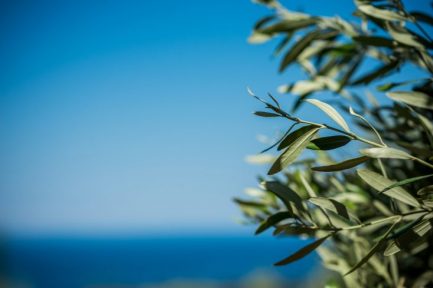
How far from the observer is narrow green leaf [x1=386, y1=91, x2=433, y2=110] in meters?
0.77

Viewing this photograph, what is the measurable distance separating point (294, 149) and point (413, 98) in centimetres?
29

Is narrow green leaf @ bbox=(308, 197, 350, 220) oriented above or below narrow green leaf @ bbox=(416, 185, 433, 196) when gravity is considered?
above

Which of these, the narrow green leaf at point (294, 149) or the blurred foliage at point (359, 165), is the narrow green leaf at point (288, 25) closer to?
the blurred foliage at point (359, 165)

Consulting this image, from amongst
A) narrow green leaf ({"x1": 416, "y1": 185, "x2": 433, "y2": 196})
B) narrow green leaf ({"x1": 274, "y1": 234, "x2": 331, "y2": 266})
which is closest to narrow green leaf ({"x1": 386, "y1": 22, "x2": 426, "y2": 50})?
narrow green leaf ({"x1": 416, "y1": 185, "x2": 433, "y2": 196})

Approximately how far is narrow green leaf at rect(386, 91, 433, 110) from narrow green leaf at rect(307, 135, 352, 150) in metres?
0.19

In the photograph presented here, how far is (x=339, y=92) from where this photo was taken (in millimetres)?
1187

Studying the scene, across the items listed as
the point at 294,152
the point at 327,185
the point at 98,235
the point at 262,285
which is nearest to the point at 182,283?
the point at 262,285

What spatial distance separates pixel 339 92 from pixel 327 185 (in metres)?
0.27

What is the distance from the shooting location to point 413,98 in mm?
773

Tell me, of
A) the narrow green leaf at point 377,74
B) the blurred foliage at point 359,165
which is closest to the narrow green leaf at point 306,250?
the blurred foliage at point 359,165

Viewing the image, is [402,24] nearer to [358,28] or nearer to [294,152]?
[358,28]

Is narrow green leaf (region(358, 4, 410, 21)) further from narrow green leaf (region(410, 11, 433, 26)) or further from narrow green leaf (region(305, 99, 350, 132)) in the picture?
narrow green leaf (region(305, 99, 350, 132))

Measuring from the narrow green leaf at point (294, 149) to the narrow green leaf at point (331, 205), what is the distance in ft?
0.24

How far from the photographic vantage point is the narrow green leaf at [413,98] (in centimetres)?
77
